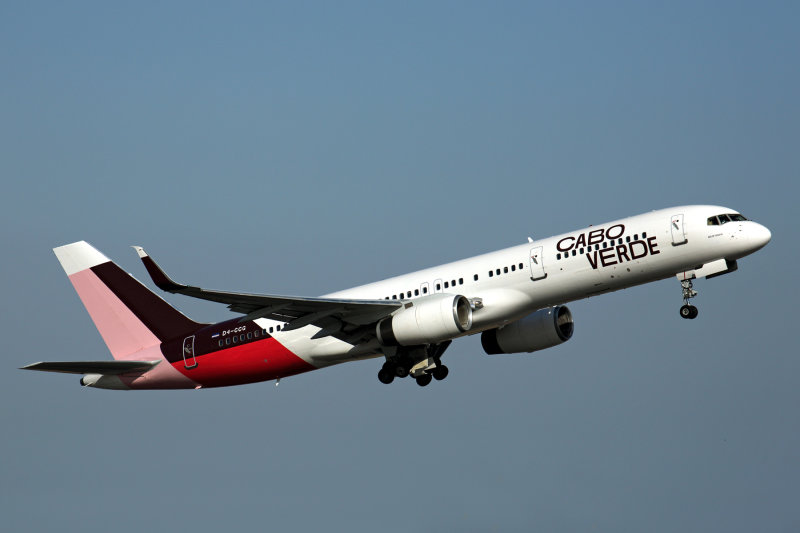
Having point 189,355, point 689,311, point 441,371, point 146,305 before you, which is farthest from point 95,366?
point 689,311

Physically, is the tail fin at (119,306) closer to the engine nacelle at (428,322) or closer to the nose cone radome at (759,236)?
the engine nacelle at (428,322)

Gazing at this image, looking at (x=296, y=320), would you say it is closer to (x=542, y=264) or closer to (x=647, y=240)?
(x=542, y=264)

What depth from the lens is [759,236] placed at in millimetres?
39281

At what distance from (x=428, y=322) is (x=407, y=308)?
6.03ft

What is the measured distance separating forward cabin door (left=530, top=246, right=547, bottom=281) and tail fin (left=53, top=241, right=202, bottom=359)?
15.8m

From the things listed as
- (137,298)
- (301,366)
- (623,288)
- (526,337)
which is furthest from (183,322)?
(623,288)

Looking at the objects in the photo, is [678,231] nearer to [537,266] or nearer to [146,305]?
[537,266]

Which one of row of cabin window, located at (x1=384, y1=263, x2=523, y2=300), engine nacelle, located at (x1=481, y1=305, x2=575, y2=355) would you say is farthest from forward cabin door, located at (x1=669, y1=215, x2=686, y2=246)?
engine nacelle, located at (x1=481, y1=305, x2=575, y2=355)

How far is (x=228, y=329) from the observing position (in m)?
46.3

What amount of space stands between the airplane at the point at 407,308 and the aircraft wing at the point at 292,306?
5cm

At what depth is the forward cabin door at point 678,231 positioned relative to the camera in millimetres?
39594

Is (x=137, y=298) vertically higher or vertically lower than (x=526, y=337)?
higher

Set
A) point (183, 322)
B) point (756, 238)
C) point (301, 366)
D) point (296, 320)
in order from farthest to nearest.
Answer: point (183, 322) → point (301, 366) → point (296, 320) → point (756, 238)

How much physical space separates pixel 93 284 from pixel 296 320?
13.3m
